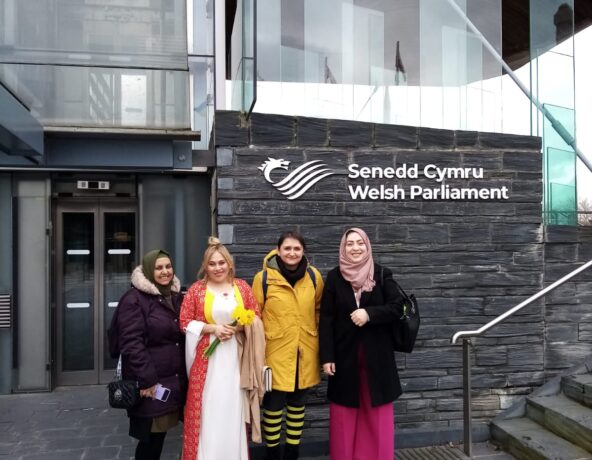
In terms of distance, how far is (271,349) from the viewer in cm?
348

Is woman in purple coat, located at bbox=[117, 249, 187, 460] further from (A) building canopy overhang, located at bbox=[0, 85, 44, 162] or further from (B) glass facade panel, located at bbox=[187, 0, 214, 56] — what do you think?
(B) glass facade panel, located at bbox=[187, 0, 214, 56]

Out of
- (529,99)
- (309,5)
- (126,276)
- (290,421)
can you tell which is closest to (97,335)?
(126,276)

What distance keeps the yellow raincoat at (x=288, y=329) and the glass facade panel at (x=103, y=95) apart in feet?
8.83

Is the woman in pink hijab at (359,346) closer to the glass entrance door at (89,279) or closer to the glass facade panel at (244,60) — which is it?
the glass facade panel at (244,60)

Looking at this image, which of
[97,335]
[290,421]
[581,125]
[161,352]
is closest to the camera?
[161,352]

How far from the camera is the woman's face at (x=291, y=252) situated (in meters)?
3.46

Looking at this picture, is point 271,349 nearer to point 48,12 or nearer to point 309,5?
point 309,5

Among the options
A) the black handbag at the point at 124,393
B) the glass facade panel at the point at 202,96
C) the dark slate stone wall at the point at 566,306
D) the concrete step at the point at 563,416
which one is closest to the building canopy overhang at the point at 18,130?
the glass facade panel at the point at 202,96

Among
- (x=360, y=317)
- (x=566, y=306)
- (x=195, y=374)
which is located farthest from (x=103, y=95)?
(x=566, y=306)

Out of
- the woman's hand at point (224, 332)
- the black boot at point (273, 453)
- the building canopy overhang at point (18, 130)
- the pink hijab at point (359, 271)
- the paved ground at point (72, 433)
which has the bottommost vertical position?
the paved ground at point (72, 433)

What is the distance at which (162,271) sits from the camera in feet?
11.1

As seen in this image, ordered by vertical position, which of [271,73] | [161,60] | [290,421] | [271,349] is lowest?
[290,421]

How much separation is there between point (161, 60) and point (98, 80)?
0.69m

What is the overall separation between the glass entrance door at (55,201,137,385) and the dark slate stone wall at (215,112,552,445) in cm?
260
